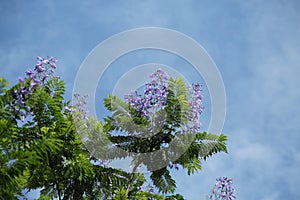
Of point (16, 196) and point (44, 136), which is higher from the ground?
point (44, 136)

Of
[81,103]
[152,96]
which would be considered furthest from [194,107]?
[81,103]

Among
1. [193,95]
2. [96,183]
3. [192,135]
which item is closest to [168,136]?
[192,135]

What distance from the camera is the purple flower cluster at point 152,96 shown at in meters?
5.98

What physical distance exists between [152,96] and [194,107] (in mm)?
627

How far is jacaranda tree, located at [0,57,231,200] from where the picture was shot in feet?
17.8

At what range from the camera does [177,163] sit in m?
6.07

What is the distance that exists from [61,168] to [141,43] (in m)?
3.06

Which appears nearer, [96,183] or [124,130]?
[124,130]

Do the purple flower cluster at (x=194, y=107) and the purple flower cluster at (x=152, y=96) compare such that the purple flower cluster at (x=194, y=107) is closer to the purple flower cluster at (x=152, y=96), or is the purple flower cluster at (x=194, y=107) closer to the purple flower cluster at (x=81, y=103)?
the purple flower cluster at (x=152, y=96)

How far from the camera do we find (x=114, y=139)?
5.96m

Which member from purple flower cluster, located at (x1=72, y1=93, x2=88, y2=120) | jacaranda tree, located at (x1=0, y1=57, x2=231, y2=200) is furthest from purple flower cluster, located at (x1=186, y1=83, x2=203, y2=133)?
purple flower cluster, located at (x1=72, y1=93, x2=88, y2=120)

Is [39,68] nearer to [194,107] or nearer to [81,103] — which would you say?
[81,103]

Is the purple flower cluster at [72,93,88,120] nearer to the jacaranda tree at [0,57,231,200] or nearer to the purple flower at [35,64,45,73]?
the jacaranda tree at [0,57,231,200]

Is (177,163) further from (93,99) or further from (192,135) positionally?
(93,99)
